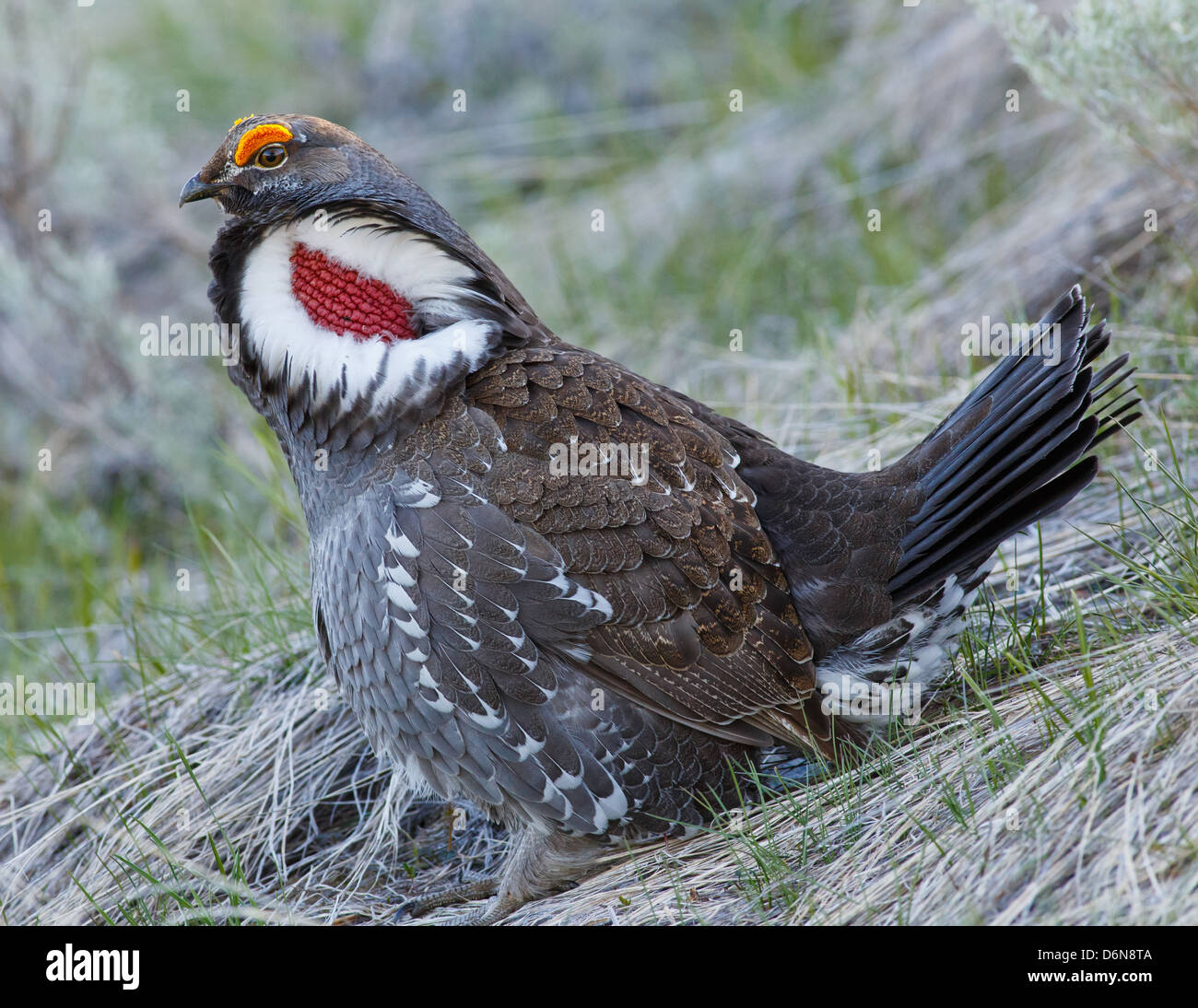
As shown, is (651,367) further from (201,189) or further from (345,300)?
(201,189)

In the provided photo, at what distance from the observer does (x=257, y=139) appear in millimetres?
3352

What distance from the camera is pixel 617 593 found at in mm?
3189

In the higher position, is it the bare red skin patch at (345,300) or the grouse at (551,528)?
the bare red skin patch at (345,300)

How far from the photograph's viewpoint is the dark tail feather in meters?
3.26

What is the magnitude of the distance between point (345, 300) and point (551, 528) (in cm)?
87

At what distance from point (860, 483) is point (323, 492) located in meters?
1.55

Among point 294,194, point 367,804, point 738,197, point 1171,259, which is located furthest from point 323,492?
point 738,197

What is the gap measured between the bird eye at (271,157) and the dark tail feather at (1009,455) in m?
2.00

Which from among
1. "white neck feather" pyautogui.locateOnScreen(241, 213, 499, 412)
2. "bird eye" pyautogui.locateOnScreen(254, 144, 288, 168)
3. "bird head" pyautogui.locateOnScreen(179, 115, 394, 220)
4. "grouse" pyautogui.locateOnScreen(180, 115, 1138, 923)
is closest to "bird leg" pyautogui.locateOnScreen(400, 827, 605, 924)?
"grouse" pyautogui.locateOnScreen(180, 115, 1138, 923)

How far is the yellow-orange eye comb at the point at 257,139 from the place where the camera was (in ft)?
11.0

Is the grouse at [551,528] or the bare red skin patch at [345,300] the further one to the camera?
the bare red skin patch at [345,300]

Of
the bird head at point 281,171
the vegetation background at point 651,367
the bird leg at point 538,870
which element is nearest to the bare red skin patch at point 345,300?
the bird head at point 281,171

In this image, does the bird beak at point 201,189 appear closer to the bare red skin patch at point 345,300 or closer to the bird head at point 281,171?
the bird head at point 281,171

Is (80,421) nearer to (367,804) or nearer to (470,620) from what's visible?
(367,804)
